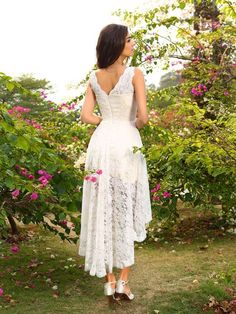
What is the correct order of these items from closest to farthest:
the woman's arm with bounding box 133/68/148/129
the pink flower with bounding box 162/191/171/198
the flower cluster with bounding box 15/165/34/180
→ the woman's arm with bounding box 133/68/148/129 → the flower cluster with bounding box 15/165/34/180 → the pink flower with bounding box 162/191/171/198

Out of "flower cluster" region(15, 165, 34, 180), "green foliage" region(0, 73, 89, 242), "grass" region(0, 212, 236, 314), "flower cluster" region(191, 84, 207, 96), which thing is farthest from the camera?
"flower cluster" region(191, 84, 207, 96)

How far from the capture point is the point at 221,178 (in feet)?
20.8

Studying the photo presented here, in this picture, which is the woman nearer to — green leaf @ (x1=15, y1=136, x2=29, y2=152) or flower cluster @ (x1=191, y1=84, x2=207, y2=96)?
green leaf @ (x1=15, y1=136, x2=29, y2=152)

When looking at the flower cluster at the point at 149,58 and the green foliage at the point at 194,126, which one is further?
the flower cluster at the point at 149,58

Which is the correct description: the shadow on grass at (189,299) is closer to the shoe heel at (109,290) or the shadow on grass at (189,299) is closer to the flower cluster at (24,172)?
the shoe heel at (109,290)

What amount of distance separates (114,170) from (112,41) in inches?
49.0

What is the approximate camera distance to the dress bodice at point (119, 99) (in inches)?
186

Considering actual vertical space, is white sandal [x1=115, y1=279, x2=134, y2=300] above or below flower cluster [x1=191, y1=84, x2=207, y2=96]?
below

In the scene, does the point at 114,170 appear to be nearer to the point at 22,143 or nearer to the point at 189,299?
the point at 22,143

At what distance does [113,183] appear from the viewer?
488cm

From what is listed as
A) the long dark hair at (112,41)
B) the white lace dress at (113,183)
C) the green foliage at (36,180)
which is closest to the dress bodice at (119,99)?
the white lace dress at (113,183)

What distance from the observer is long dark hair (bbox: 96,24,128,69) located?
456cm

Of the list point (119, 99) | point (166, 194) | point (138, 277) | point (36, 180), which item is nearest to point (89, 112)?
point (119, 99)

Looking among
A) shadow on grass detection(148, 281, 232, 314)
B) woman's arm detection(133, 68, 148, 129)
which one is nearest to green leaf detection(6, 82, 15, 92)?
woman's arm detection(133, 68, 148, 129)
